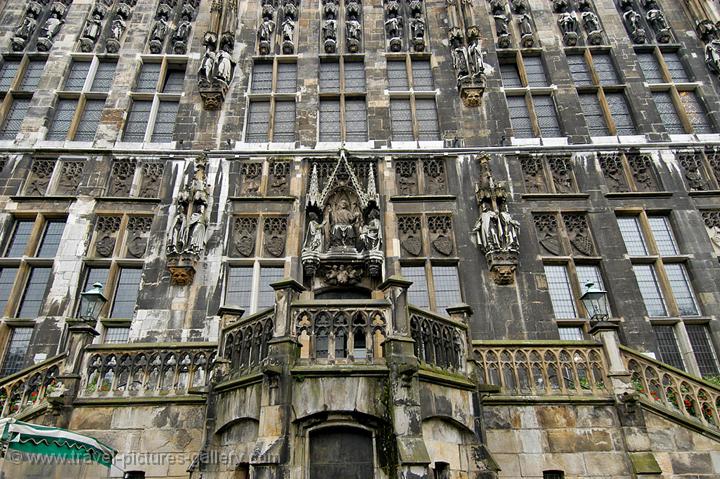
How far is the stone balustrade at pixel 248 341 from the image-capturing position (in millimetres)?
8727

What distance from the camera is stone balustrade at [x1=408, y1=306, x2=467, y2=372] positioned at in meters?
8.77

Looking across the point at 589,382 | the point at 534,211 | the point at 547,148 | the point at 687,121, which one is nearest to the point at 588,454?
the point at 589,382

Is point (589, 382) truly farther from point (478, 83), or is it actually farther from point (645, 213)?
point (478, 83)

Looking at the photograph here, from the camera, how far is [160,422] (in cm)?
949

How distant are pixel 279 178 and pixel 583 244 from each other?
31.7ft

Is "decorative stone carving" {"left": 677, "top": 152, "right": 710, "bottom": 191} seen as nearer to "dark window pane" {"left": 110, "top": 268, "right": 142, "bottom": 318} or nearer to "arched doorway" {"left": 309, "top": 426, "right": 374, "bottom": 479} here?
"arched doorway" {"left": 309, "top": 426, "right": 374, "bottom": 479}

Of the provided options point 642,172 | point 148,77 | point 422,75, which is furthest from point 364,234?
point 148,77

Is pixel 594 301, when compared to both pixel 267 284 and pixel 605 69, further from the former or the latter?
pixel 605 69

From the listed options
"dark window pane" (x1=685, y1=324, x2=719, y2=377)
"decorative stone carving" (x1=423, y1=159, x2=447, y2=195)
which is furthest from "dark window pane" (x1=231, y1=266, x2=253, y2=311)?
"dark window pane" (x1=685, y1=324, x2=719, y2=377)

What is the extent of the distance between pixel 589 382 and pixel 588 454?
1.42 m

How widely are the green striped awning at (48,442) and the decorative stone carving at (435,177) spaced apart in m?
11.1

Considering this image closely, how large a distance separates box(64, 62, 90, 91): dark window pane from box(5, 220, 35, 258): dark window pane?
5.62 m

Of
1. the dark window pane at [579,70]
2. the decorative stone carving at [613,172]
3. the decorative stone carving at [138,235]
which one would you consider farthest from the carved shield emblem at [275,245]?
the dark window pane at [579,70]

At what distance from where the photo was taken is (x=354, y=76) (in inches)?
711
